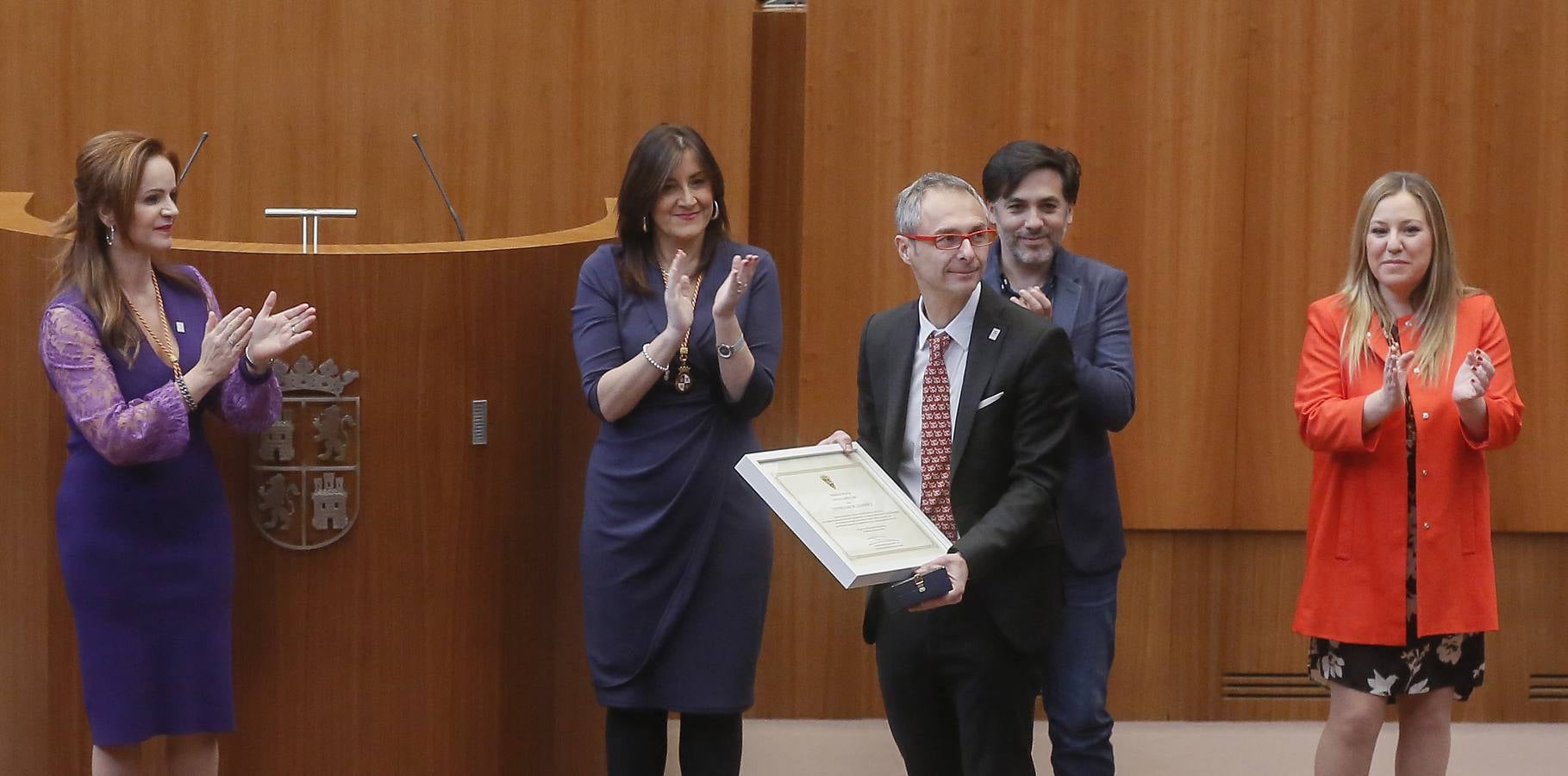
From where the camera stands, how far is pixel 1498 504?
17.0 ft

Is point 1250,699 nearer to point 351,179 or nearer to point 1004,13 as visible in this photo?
point 1004,13

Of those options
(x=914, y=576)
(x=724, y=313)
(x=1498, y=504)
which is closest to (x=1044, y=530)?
(x=914, y=576)

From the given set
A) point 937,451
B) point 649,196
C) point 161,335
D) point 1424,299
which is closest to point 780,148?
point 649,196

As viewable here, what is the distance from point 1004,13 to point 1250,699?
2.21m

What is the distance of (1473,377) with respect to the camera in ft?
11.3

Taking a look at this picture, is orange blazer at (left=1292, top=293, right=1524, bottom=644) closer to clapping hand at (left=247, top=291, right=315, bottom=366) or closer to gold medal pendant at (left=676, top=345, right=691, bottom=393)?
gold medal pendant at (left=676, top=345, right=691, bottom=393)

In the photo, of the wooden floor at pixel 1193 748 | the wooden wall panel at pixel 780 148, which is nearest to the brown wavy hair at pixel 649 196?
the wooden wall panel at pixel 780 148

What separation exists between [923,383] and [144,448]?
4.87ft

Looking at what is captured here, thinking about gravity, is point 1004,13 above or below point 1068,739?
above

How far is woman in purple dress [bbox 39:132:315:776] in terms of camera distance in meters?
3.30

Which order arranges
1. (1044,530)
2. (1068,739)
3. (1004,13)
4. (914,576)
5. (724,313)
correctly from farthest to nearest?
(1004,13) → (1068,739) → (724,313) → (1044,530) → (914,576)

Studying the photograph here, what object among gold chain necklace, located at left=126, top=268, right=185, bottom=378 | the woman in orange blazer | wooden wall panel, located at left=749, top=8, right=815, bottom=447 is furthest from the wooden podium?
the woman in orange blazer

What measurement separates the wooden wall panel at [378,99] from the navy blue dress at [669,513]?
1.49 metres

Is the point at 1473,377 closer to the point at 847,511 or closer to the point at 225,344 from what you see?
the point at 847,511
